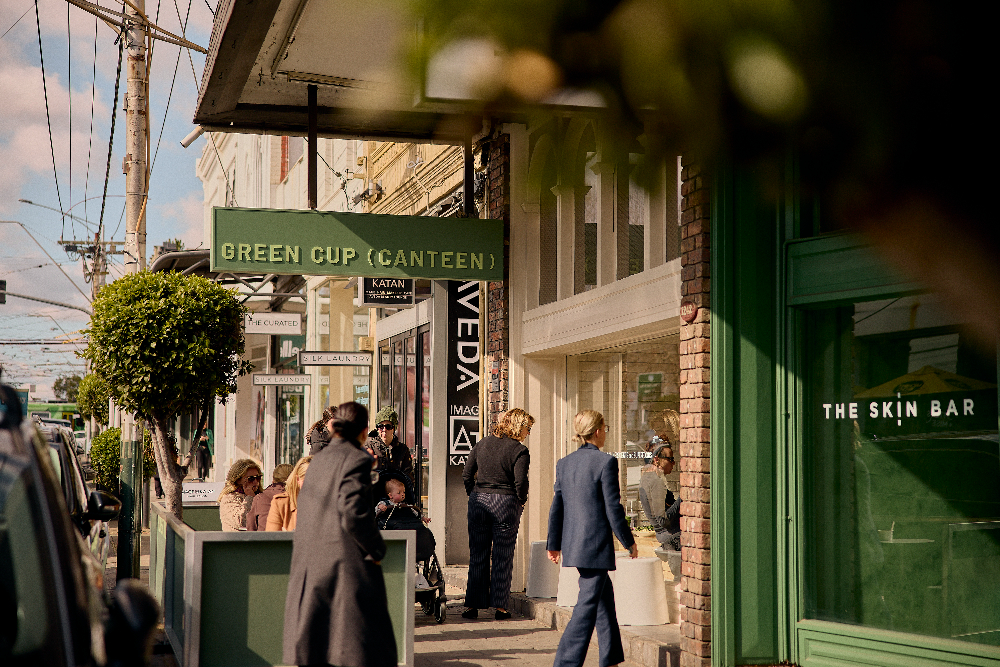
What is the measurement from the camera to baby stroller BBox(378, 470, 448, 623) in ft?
30.7

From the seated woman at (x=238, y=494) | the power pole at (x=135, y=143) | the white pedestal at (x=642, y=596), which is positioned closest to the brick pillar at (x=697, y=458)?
the white pedestal at (x=642, y=596)

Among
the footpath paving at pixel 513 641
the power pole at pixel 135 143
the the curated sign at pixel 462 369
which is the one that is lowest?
the footpath paving at pixel 513 641

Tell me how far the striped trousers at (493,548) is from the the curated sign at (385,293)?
5.15 meters

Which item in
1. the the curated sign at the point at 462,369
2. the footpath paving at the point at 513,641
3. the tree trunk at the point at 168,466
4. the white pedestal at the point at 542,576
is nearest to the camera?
the footpath paving at the point at 513,641

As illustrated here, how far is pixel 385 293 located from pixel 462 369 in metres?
2.27

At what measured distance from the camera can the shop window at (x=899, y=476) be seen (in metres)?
5.96

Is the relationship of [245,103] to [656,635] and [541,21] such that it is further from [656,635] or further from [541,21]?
[541,21]

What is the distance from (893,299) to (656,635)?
3.22 meters

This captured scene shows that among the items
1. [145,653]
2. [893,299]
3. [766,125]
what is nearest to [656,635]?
[893,299]

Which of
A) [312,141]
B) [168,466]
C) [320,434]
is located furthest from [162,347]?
[312,141]

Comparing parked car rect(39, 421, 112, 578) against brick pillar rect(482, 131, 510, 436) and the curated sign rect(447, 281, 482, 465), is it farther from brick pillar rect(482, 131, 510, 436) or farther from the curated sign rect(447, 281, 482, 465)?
the curated sign rect(447, 281, 482, 465)

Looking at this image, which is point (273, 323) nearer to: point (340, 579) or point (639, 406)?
point (639, 406)

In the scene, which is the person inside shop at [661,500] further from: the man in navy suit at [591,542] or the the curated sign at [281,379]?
the the curated sign at [281,379]

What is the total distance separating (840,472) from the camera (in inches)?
275
